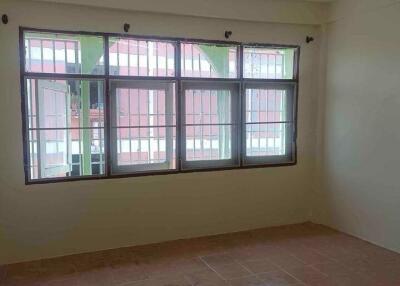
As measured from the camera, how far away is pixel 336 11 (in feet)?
14.9

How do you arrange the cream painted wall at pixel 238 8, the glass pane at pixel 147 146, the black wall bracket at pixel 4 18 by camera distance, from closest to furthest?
1. the black wall bracket at pixel 4 18
2. the cream painted wall at pixel 238 8
3. the glass pane at pixel 147 146

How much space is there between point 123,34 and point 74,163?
1328 mm

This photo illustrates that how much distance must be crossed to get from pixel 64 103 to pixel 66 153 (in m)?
0.48

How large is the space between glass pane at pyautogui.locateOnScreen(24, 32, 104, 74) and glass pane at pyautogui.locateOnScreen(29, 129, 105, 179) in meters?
0.58

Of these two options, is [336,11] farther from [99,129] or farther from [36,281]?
[36,281]

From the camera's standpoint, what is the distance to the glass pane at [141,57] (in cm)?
402

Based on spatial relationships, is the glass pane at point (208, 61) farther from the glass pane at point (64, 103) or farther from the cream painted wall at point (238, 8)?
the glass pane at point (64, 103)

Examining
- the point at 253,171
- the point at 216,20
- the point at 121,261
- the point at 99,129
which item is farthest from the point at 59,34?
the point at 253,171

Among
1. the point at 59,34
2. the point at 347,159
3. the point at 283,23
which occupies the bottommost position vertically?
the point at 347,159

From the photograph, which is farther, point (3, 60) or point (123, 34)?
point (123, 34)

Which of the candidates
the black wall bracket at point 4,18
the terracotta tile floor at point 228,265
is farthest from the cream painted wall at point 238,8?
the terracotta tile floor at point 228,265

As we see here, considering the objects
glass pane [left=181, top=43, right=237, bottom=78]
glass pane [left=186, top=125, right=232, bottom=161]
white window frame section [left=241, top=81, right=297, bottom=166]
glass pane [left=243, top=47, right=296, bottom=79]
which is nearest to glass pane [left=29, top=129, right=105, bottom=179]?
glass pane [left=186, top=125, right=232, bottom=161]

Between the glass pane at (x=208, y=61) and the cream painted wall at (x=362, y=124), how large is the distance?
1.15 meters

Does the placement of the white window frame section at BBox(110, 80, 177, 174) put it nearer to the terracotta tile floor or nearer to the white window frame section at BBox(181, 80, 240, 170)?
the white window frame section at BBox(181, 80, 240, 170)
